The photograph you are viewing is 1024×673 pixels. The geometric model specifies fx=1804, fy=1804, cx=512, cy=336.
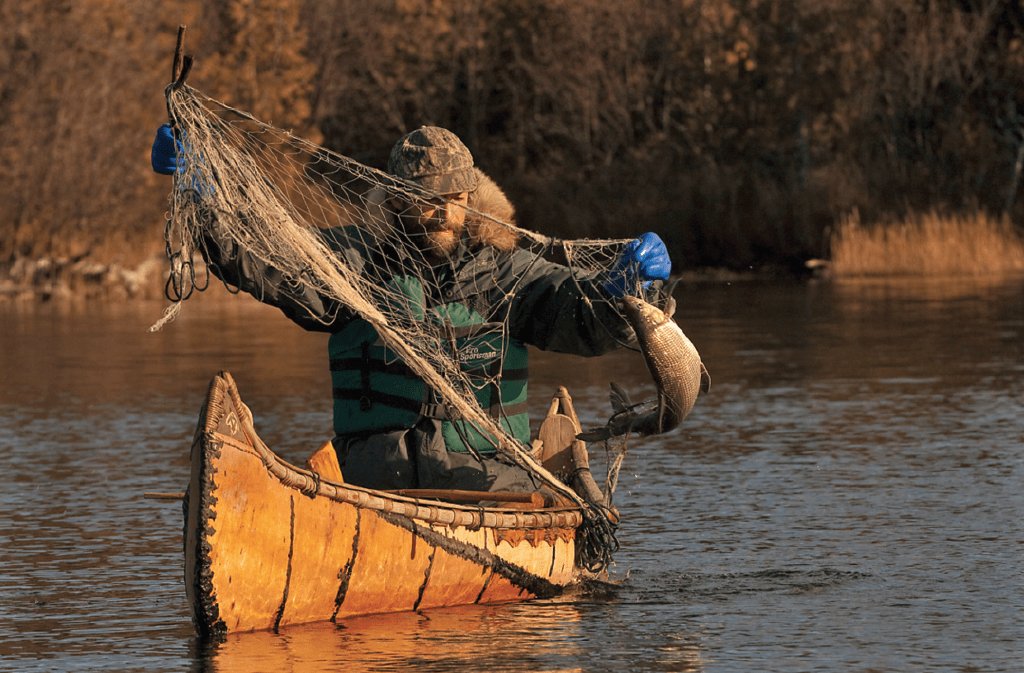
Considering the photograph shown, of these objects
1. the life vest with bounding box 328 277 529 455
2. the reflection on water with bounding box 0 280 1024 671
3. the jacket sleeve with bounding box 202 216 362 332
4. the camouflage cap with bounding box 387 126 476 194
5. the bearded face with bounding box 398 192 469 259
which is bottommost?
the reflection on water with bounding box 0 280 1024 671

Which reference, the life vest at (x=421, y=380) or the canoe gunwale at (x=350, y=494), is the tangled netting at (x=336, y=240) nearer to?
the life vest at (x=421, y=380)

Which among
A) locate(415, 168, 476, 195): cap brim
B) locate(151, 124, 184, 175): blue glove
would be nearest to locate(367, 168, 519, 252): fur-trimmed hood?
locate(415, 168, 476, 195): cap brim

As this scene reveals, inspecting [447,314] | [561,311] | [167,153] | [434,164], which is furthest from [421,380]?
[167,153]

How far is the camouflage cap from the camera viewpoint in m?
7.28

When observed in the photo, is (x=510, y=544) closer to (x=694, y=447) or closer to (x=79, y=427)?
(x=694, y=447)

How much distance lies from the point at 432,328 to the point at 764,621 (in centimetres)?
174

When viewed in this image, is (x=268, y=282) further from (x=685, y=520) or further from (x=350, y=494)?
(x=685, y=520)

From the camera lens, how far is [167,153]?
22.7ft

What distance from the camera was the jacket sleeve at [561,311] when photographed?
716 cm

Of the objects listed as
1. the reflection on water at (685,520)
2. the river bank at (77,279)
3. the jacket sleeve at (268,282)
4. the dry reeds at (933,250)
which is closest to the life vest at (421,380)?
the jacket sleeve at (268,282)

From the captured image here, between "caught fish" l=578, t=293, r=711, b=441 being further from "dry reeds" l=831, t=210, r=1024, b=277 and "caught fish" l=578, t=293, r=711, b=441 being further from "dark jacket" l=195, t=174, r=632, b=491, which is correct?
"dry reeds" l=831, t=210, r=1024, b=277

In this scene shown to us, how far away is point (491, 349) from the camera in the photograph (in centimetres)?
738

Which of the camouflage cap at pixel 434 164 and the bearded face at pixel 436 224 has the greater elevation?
the camouflage cap at pixel 434 164

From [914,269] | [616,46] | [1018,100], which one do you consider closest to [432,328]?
[914,269]
